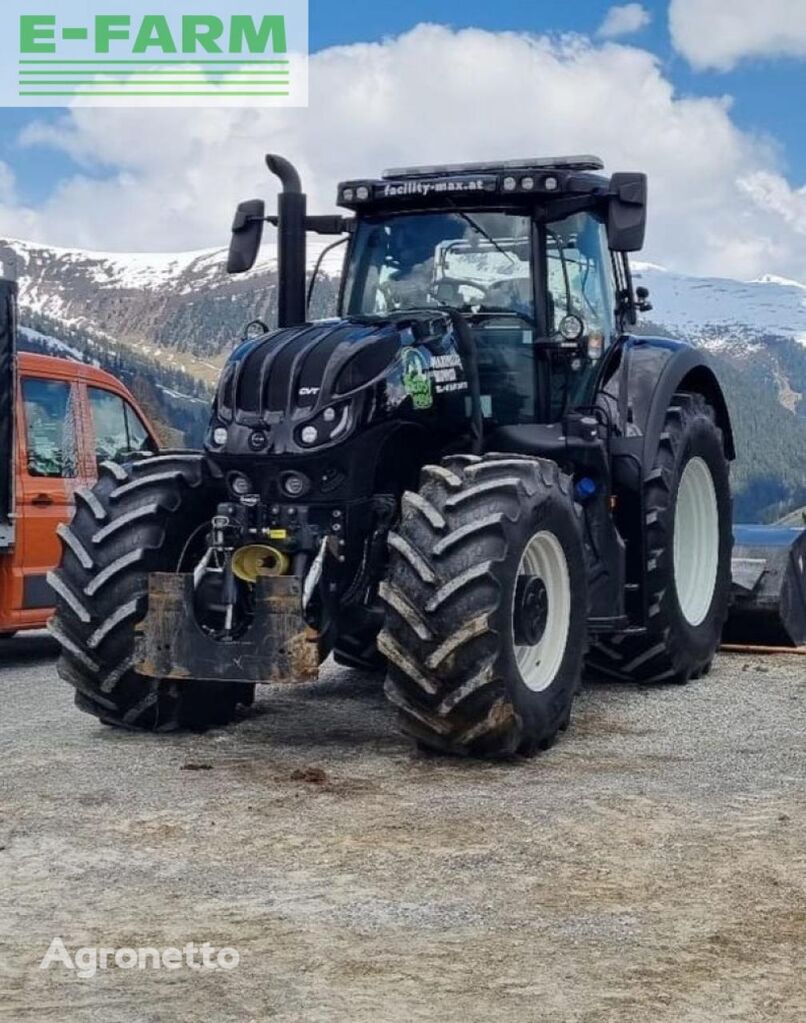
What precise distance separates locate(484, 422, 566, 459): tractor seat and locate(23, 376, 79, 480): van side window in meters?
3.94

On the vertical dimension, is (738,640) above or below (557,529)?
below

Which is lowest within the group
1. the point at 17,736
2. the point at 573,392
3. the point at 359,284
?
the point at 17,736

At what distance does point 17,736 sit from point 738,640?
5.41 meters

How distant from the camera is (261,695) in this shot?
9016 mm

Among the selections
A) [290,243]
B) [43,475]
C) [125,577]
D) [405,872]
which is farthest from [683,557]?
[405,872]

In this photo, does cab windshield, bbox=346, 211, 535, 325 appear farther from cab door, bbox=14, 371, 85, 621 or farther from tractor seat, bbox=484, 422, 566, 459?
cab door, bbox=14, 371, 85, 621

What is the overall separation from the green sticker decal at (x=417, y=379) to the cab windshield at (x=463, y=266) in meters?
0.80

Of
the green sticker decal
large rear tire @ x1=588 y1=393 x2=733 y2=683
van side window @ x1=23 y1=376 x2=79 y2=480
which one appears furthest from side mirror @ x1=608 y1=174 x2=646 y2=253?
van side window @ x1=23 y1=376 x2=79 y2=480

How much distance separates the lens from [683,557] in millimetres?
9867

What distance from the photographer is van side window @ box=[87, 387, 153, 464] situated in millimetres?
11609

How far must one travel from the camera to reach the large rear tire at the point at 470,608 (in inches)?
259

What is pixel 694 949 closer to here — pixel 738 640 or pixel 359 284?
pixel 359 284

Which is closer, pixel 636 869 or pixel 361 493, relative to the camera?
pixel 636 869

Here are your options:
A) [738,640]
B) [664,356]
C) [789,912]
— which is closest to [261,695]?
[664,356]
